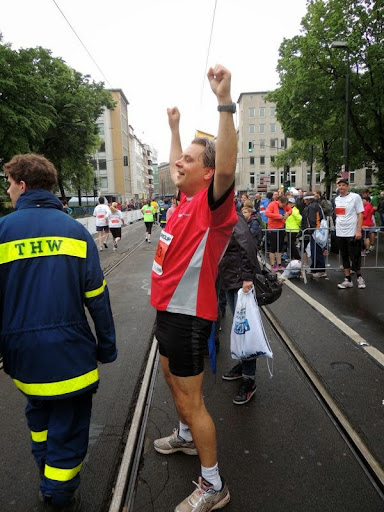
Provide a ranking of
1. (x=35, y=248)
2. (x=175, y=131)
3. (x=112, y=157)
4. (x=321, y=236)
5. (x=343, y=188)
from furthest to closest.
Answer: (x=112, y=157), (x=321, y=236), (x=343, y=188), (x=175, y=131), (x=35, y=248)

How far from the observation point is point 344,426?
2.83 meters

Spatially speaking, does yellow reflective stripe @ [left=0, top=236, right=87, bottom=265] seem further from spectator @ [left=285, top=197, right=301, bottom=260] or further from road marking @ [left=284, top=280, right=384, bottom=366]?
spectator @ [left=285, top=197, right=301, bottom=260]

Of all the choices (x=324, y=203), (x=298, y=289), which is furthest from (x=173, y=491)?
(x=324, y=203)

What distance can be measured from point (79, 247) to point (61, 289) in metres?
0.23

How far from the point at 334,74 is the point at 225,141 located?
21.8 m

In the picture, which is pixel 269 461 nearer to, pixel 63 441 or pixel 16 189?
pixel 63 441

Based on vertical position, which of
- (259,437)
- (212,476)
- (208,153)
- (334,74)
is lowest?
(259,437)

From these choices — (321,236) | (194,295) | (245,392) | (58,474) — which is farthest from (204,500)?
(321,236)

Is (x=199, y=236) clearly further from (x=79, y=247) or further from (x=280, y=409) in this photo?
(x=280, y=409)

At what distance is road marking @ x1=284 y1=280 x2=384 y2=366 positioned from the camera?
412 centimetres

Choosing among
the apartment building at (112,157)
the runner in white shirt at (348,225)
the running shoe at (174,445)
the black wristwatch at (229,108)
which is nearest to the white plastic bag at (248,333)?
the running shoe at (174,445)

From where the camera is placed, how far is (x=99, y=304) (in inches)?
80.7

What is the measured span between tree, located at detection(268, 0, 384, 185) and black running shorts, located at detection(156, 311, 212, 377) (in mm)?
20745

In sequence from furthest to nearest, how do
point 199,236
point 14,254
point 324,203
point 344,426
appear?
point 324,203
point 344,426
point 199,236
point 14,254
